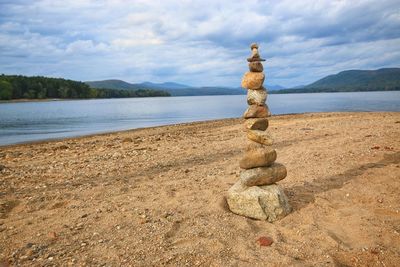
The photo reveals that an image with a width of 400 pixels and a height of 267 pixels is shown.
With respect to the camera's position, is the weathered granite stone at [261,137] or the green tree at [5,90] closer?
the weathered granite stone at [261,137]

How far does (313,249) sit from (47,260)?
4.58 meters

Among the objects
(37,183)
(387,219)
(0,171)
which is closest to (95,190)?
(37,183)

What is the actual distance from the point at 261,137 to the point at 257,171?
2.51 ft

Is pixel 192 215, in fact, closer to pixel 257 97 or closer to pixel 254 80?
pixel 257 97

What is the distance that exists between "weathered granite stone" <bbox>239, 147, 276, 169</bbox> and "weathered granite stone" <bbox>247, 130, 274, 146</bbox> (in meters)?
0.17

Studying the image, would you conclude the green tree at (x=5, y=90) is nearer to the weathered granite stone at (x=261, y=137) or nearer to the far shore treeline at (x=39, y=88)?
the far shore treeline at (x=39, y=88)

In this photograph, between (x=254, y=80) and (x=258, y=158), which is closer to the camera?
(x=258, y=158)

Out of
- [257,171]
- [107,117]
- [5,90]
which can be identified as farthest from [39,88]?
[257,171]

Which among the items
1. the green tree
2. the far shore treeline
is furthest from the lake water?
the far shore treeline

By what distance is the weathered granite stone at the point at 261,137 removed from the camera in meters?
8.33

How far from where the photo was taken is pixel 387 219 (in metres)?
7.72

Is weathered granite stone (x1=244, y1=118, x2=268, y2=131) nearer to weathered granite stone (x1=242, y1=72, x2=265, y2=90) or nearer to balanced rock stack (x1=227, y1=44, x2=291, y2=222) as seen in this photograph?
balanced rock stack (x1=227, y1=44, x2=291, y2=222)

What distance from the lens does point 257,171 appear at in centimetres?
824

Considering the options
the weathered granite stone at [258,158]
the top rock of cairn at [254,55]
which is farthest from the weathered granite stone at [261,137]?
the top rock of cairn at [254,55]
